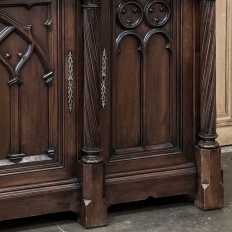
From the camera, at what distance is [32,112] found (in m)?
3.03

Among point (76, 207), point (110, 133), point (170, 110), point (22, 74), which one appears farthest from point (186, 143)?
point (22, 74)

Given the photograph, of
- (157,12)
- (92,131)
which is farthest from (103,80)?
(157,12)

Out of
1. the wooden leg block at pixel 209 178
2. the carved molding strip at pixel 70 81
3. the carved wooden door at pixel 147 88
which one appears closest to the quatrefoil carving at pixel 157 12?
the carved wooden door at pixel 147 88

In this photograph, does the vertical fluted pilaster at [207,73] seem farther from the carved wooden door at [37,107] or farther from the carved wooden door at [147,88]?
the carved wooden door at [37,107]

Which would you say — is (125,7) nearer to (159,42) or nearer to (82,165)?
(159,42)

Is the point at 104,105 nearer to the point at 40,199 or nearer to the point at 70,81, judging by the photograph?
the point at 70,81

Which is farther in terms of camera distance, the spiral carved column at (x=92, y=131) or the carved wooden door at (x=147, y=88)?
the carved wooden door at (x=147, y=88)

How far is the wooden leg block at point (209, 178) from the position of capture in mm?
3314

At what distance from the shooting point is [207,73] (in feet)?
10.7

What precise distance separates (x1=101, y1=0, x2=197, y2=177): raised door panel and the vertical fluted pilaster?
56mm

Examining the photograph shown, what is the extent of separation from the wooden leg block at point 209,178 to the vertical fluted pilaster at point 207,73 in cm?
4

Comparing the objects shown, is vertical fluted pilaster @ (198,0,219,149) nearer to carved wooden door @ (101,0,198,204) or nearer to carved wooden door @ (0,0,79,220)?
carved wooden door @ (101,0,198,204)

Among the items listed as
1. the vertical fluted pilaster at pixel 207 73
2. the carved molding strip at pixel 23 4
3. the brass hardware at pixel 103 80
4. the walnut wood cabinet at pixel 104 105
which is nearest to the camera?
the carved molding strip at pixel 23 4

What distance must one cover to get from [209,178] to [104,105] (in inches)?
23.4
